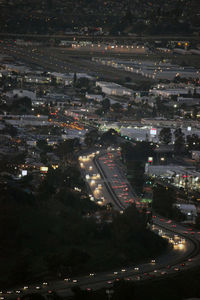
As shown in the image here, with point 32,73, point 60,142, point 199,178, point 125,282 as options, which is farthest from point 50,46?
point 125,282

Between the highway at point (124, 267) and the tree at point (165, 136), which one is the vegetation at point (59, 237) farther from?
the tree at point (165, 136)

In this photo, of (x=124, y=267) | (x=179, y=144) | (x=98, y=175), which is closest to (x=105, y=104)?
(x=179, y=144)

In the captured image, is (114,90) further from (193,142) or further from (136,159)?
(136,159)

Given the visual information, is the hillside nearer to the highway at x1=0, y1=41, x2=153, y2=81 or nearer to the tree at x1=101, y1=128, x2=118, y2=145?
the highway at x1=0, y1=41, x2=153, y2=81

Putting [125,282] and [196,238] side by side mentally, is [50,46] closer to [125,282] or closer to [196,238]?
[196,238]

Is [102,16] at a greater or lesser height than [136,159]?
lesser

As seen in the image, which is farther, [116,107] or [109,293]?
[116,107]
